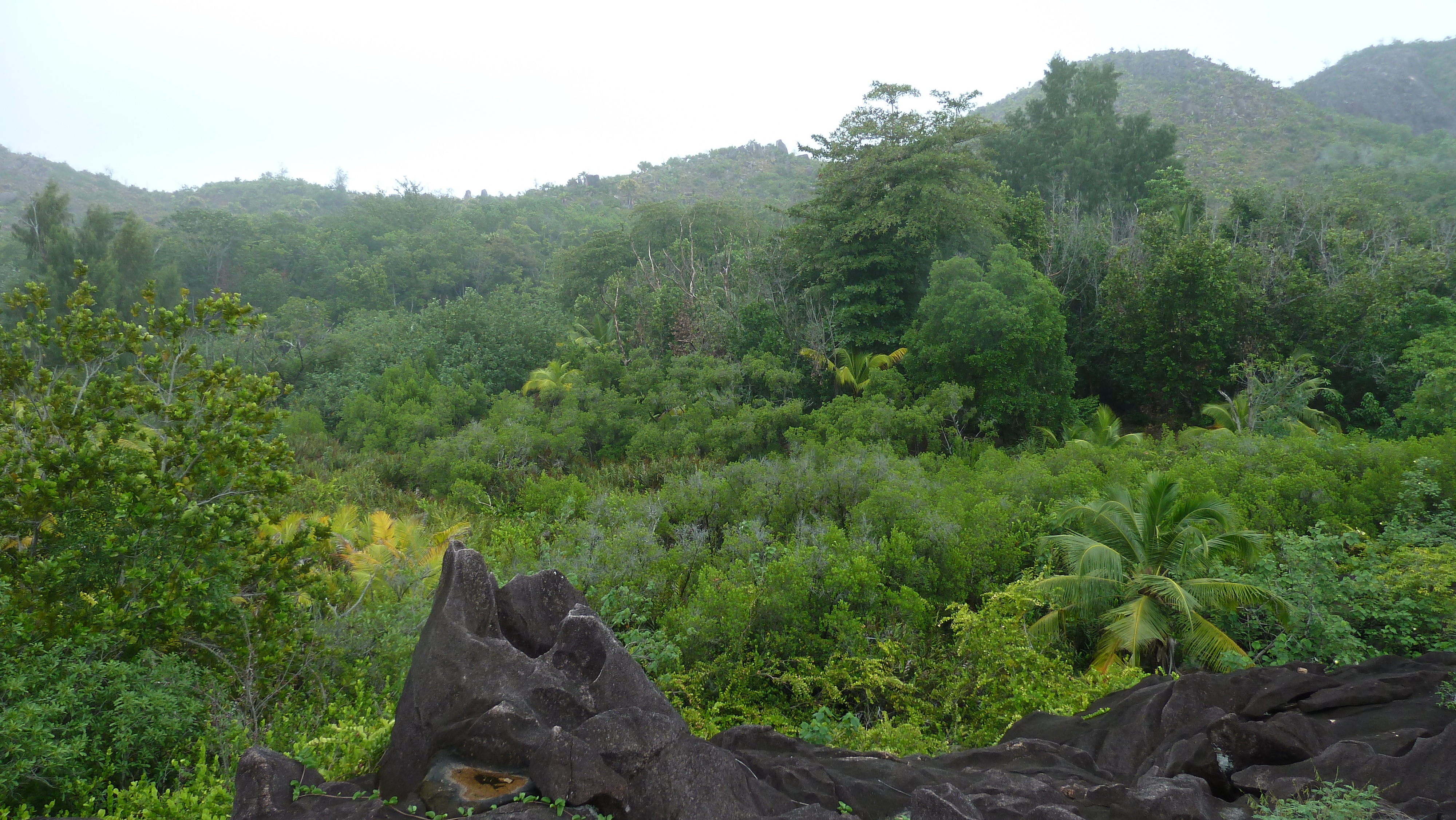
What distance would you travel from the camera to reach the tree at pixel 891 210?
18641mm

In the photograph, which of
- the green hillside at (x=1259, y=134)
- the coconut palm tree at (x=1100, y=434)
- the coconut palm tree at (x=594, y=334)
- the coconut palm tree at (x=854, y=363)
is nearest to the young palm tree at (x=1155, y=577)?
the coconut palm tree at (x=1100, y=434)

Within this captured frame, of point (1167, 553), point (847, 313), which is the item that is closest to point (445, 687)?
point (1167, 553)

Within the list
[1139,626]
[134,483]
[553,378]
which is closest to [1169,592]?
[1139,626]

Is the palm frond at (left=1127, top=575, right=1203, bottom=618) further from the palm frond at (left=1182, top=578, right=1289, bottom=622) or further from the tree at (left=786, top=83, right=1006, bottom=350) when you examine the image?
the tree at (left=786, top=83, right=1006, bottom=350)

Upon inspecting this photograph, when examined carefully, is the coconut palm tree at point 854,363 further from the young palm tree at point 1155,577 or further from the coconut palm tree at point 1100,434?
the young palm tree at point 1155,577

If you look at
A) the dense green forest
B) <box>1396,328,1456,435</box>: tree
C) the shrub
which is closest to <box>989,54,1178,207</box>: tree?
the dense green forest

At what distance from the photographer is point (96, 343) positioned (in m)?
6.29

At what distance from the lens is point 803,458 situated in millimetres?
12953

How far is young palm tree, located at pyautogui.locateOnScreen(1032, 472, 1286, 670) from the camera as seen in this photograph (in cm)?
815

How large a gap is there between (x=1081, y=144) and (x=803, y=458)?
2201 cm

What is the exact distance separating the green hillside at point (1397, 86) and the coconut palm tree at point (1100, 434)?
2519 inches

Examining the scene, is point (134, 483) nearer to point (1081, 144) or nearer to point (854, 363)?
point (854, 363)

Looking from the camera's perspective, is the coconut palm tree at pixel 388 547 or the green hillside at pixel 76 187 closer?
the coconut palm tree at pixel 388 547

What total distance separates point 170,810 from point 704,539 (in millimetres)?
6979
